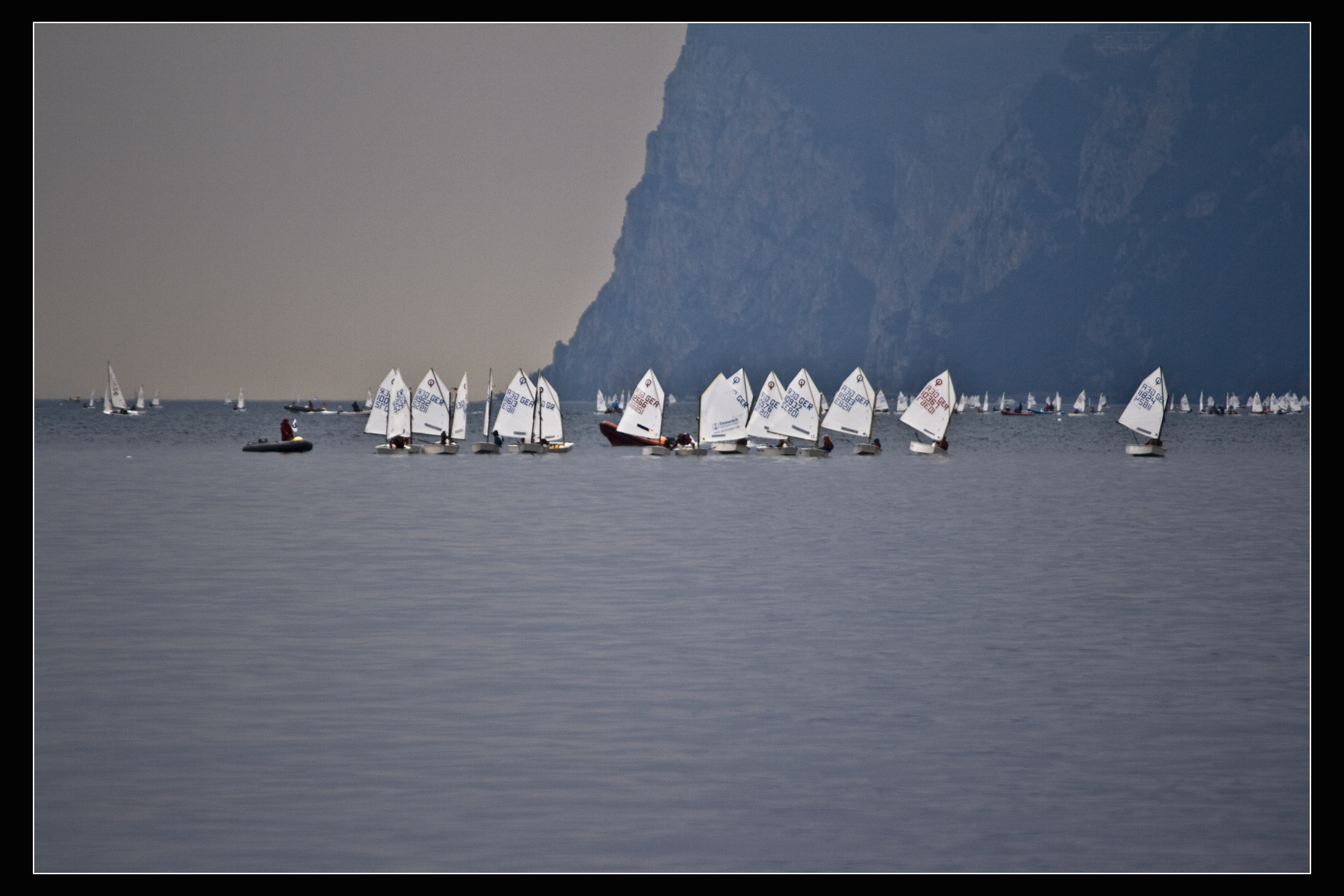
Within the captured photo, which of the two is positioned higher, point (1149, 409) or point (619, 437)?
point (1149, 409)

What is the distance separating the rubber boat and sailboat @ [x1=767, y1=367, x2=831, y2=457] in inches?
868

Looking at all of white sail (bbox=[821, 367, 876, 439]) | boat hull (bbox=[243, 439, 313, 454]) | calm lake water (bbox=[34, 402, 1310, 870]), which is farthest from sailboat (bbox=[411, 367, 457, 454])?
calm lake water (bbox=[34, 402, 1310, 870])

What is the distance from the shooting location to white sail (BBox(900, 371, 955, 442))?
71.1 meters

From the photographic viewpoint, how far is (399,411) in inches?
2874

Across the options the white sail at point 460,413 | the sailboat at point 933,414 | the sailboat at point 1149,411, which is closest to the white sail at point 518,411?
the white sail at point 460,413

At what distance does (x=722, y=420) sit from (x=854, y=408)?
760 cm

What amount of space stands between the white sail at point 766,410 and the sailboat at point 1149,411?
16522mm

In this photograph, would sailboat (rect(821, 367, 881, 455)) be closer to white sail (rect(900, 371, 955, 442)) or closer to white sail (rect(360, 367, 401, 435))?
white sail (rect(900, 371, 955, 442))

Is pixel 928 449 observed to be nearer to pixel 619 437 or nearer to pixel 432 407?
pixel 619 437

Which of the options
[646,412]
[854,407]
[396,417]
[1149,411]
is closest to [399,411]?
[396,417]

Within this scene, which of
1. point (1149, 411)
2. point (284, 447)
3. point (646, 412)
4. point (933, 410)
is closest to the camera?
point (646, 412)

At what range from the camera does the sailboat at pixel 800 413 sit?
228 ft

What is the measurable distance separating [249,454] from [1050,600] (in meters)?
56.0
